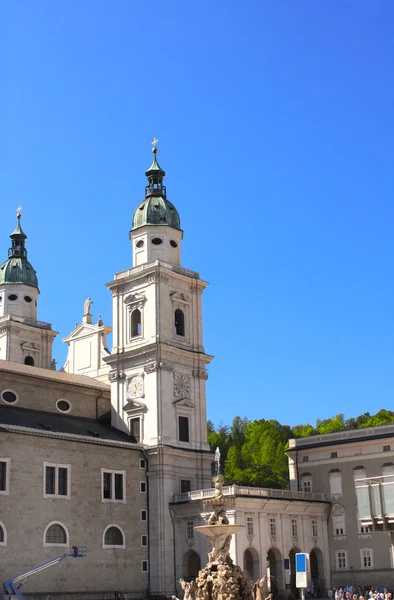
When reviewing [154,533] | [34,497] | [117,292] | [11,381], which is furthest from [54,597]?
[117,292]

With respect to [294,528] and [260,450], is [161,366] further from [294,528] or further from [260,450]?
[260,450]

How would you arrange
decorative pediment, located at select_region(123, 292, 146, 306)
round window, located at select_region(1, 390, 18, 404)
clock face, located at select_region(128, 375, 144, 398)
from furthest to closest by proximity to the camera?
decorative pediment, located at select_region(123, 292, 146, 306), clock face, located at select_region(128, 375, 144, 398), round window, located at select_region(1, 390, 18, 404)

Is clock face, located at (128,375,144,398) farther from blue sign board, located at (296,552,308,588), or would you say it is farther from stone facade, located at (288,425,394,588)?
blue sign board, located at (296,552,308,588)

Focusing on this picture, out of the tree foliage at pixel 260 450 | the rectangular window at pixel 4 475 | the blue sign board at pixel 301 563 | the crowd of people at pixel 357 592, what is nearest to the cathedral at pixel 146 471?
the rectangular window at pixel 4 475

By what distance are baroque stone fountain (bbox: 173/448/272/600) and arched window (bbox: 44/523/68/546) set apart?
59.3ft

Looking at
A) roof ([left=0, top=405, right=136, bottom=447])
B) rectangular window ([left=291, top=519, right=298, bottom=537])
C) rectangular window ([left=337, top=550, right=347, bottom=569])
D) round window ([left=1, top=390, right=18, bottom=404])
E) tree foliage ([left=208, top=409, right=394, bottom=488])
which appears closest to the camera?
roof ([left=0, top=405, right=136, bottom=447])

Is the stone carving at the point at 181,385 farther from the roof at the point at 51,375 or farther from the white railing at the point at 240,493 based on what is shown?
the white railing at the point at 240,493

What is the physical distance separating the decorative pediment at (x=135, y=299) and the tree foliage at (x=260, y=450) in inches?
1419

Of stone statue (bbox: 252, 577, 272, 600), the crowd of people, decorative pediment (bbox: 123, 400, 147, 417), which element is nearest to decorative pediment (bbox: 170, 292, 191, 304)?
decorative pediment (bbox: 123, 400, 147, 417)

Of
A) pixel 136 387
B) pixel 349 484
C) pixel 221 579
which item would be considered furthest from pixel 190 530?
pixel 221 579

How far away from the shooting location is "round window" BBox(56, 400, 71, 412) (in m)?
64.4

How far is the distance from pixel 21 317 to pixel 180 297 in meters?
18.4

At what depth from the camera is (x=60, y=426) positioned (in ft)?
198

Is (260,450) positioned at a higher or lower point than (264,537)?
higher
